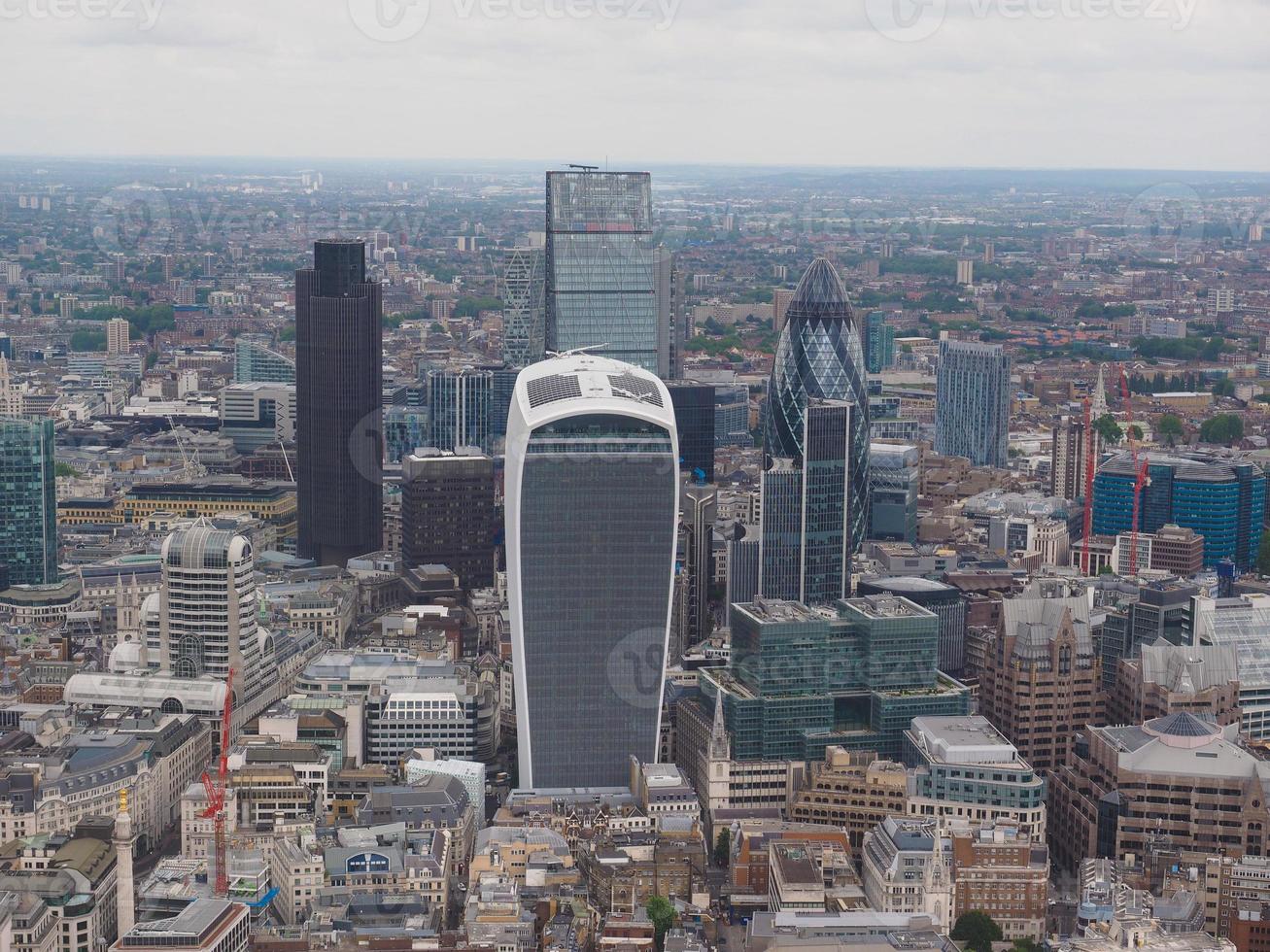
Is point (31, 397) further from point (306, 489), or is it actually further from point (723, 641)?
point (723, 641)

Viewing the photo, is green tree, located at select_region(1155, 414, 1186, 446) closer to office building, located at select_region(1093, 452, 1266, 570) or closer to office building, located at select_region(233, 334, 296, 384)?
office building, located at select_region(1093, 452, 1266, 570)

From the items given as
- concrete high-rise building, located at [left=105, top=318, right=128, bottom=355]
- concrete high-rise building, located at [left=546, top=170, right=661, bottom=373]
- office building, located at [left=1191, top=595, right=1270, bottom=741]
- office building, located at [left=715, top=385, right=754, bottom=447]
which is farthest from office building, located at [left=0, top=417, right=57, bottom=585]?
concrete high-rise building, located at [left=105, top=318, right=128, bottom=355]

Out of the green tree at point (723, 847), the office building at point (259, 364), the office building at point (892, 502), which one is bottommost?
the green tree at point (723, 847)

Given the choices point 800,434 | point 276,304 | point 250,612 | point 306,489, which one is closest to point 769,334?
point 276,304

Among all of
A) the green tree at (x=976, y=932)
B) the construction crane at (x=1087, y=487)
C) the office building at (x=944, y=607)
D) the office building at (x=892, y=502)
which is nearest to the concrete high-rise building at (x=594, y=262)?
the office building at (x=892, y=502)

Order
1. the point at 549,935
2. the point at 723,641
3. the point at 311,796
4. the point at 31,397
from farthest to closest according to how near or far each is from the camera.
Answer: the point at 31,397 → the point at 723,641 → the point at 311,796 → the point at 549,935

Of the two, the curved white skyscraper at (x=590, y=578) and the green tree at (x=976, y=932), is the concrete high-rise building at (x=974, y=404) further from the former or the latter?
the green tree at (x=976, y=932)
